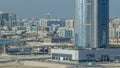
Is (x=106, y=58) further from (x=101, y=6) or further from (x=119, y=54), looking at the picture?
(x=101, y=6)

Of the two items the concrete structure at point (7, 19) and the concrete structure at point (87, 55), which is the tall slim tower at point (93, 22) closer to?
the concrete structure at point (87, 55)

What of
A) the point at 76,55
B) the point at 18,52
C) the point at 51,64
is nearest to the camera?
the point at 51,64

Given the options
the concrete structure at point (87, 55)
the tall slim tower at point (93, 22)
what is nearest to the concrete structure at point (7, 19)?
the tall slim tower at point (93, 22)

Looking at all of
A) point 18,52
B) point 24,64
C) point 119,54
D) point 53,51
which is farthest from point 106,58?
point 18,52

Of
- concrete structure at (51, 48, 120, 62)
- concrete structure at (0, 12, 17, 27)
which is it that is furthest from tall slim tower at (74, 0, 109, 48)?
concrete structure at (0, 12, 17, 27)

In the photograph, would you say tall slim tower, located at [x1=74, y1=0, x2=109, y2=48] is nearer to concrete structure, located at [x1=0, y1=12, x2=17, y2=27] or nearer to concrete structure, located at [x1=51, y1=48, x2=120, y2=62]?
concrete structure, located at [x1=51, y1=48, x2=120, y2=62]

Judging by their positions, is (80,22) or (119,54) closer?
(119,54)

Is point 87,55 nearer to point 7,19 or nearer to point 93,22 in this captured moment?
point 93,22
